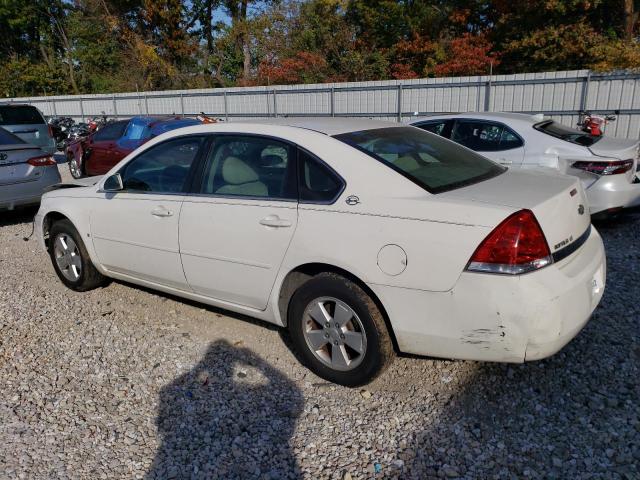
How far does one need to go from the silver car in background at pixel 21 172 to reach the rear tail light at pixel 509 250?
666 centimetres

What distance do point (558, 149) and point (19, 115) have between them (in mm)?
13110

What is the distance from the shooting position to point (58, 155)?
18281mm

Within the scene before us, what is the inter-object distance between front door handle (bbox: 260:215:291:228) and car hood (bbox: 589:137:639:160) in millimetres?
4538

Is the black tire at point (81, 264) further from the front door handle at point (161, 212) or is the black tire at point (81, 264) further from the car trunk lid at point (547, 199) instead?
the car trunk lid at point (547, 199)

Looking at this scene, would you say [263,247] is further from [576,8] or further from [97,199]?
[576,8]

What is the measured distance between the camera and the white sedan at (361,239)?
2.67 meters

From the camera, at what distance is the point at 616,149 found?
244 inches

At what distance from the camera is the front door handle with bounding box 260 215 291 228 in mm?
3238

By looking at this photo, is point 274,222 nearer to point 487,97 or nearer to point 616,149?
point 616,149

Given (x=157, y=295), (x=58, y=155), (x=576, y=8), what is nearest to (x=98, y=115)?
(x=58, y=155)

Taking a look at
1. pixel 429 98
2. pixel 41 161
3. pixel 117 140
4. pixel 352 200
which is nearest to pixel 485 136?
pixel 352 200

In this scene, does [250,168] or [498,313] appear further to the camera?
→ [250,168]

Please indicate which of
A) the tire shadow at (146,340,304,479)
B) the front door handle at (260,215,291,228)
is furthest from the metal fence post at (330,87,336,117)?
the front door handle at (260,215,291,228)

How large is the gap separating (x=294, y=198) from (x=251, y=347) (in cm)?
125
